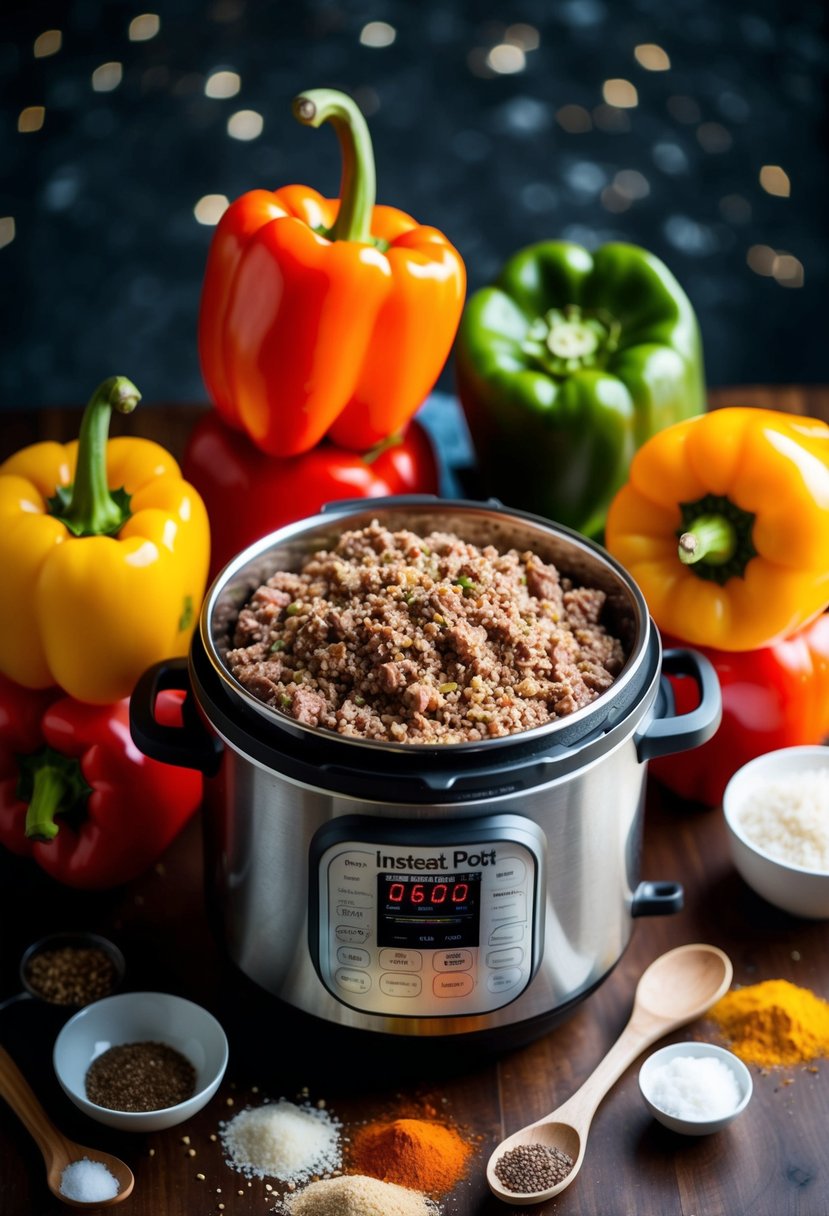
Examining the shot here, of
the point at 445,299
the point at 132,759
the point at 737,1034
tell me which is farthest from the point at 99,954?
the point at 445,299

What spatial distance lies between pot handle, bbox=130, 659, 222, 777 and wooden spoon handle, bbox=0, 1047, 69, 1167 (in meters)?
0.34

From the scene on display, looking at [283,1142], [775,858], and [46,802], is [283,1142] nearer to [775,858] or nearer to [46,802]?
[46,802]

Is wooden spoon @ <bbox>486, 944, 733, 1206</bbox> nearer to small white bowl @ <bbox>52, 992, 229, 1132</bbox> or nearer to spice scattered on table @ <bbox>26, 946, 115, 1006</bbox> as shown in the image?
small white bowl @ <bbox>52, 992, 229, 1132</bbox>

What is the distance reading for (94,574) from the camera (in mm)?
1538

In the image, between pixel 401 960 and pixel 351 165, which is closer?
pixel 401 960

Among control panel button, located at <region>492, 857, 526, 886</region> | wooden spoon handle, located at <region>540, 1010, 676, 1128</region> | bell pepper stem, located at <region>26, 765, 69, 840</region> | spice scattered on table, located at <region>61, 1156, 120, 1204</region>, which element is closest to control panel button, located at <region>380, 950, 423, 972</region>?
control panel button, located at <region>492, 857, 526, 886</region>

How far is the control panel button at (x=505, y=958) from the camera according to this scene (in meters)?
1.27

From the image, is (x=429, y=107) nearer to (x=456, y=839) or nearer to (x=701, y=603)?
(x=701, y=603)

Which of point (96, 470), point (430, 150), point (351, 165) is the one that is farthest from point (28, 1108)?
point (430, 150)

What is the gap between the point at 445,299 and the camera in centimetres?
182

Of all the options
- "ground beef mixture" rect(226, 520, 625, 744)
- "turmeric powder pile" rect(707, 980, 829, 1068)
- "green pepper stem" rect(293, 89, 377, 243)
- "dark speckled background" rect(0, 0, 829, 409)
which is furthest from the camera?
"dark speckled background" rect(0, 0, 829, 409)

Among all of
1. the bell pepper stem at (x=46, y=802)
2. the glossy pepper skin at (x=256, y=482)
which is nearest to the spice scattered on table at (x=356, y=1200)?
the bell pepper stem at (x=46, y=802)

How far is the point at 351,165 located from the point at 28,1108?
3.84 feet

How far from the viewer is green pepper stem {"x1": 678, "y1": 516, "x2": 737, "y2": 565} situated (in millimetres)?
1562
